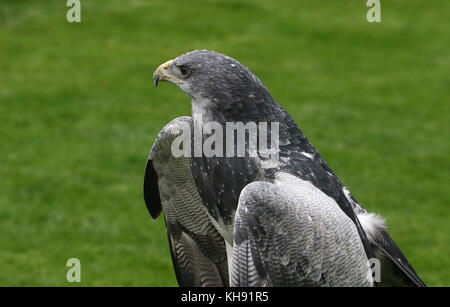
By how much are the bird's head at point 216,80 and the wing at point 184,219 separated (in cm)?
54

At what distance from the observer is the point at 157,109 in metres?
10.0

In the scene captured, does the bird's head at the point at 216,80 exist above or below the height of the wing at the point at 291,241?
above

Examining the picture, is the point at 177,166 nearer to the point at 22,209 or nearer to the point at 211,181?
the point at 211,181

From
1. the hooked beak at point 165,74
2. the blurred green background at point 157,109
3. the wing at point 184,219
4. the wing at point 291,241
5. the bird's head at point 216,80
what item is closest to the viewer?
the wing at point 291,241

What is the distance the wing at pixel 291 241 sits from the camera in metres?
3.34

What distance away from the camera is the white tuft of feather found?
3.80 meters

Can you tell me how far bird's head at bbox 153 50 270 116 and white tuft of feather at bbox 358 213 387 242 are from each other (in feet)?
2.72

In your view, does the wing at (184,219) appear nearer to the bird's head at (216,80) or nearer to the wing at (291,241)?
the bird's head at (216,80)

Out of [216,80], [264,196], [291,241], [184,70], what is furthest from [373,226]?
[184,70]

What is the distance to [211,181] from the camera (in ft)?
12.3

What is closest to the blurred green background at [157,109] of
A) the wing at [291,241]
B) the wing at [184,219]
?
the wing at [184,219]

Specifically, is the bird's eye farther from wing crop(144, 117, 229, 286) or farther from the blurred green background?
the blurred green background

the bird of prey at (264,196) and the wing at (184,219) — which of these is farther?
the wing at (184,219)
